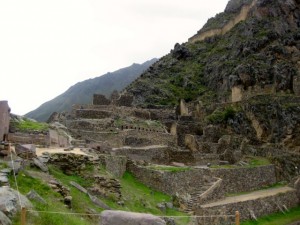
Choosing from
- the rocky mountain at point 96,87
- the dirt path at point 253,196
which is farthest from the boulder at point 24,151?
the rocky mountain at point 96,87

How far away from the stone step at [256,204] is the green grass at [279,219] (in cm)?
30

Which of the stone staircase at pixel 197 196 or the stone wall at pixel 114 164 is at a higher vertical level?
the stone wall at pixel 114 164

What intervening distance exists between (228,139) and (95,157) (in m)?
19.9

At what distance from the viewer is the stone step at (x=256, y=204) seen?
27422 mm

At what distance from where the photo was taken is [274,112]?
4759cm

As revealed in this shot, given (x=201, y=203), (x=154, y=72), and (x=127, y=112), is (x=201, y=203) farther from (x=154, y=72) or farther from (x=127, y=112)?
(x=154, y=72)

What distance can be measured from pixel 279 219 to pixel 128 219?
1016 inches

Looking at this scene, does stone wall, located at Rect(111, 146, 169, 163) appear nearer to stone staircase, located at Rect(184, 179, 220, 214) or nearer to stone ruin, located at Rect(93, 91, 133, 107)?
stone staircase, located at Rect(184, 179, 220, 214)

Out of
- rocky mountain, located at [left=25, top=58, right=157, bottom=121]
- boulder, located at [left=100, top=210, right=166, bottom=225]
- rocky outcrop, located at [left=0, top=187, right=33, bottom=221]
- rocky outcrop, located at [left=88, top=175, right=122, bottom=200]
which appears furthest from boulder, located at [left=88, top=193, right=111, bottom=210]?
rocky mountain, located at [left=25, top=58, right=157, bottom=121]

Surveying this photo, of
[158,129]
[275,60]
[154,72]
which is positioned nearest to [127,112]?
[158,129]

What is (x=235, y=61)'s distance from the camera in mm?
67188

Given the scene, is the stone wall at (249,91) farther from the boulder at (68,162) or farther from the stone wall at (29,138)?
the boulder at (68,162)

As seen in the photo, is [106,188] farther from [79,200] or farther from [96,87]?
[96,87]

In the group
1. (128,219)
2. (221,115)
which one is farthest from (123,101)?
(128,219)
